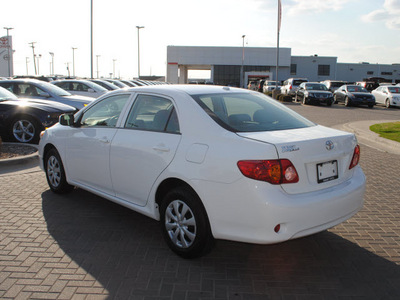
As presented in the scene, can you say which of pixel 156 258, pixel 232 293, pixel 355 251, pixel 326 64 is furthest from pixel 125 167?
pixel 326 64

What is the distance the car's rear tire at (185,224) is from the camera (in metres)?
3.73

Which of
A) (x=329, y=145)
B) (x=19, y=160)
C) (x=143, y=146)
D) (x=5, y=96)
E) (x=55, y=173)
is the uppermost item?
(x=5, y=96)

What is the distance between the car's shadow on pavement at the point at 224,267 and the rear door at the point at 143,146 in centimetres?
54

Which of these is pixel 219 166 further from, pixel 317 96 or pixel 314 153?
pixel 317 96

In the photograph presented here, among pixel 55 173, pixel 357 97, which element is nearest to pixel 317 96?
pixel 357 97

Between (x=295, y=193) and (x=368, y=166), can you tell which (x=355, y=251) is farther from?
(x=368, y=166)

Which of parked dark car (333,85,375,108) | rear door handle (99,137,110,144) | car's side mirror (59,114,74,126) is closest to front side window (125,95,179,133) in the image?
rear door handle (99,137,110,144)

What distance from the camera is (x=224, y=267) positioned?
3.85 meters

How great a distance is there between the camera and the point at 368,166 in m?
8.38

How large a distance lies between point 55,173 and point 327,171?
402 cm

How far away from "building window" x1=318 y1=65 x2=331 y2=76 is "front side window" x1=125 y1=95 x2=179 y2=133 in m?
83.8

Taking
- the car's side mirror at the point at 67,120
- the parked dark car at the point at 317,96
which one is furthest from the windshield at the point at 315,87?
the car's side mirror at the point at 67,120

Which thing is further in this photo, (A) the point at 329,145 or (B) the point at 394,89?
(B) the point at 394,89

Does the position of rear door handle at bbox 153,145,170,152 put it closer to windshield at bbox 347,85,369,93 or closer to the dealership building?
windshield at bbox 347,85,369,93
